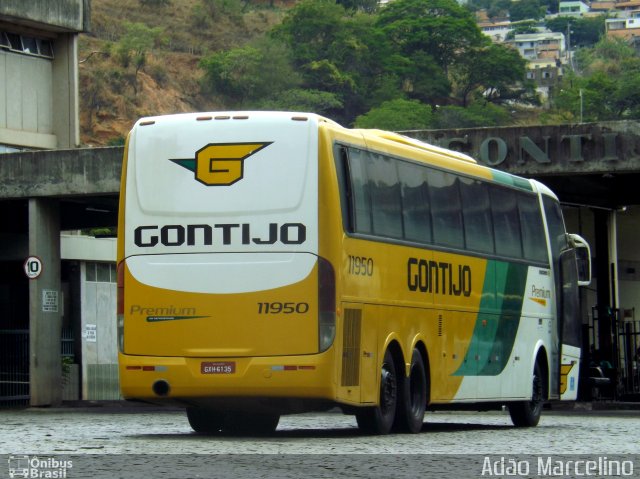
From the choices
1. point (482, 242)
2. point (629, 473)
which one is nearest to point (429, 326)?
point (482, 242)

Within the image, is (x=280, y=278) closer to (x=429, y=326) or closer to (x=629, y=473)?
(x=429, y=326)

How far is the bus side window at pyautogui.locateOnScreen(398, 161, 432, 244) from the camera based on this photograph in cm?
1762

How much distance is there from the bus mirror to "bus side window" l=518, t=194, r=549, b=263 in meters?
1.60

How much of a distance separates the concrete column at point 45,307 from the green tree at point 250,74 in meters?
140

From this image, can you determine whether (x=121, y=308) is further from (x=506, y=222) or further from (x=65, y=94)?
(x=65, y=94)

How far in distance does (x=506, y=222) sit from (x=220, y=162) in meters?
5.73

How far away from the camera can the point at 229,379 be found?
15695 millimetres

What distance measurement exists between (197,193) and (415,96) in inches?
6467

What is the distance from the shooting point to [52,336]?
29812mm

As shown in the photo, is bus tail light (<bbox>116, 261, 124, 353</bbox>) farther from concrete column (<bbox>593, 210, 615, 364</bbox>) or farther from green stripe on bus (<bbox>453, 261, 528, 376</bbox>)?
concrete column (<bbox>593, 210, 615, 364</bbox>)

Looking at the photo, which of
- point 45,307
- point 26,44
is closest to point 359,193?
point 45,307

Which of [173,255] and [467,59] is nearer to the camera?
[173,255]

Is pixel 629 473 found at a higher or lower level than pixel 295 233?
lower

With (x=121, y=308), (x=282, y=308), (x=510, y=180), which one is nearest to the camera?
(x=282, y=308)
